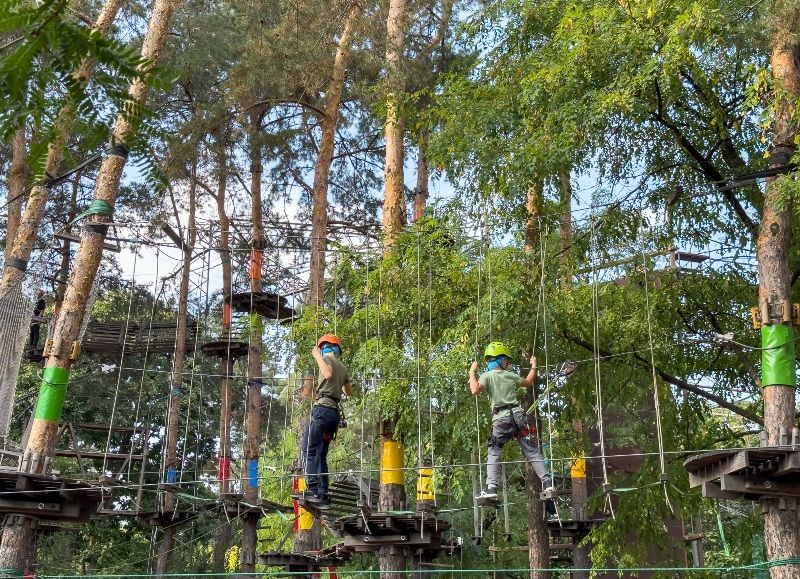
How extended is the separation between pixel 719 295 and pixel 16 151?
1049 centimetres

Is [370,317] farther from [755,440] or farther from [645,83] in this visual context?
[755,440]

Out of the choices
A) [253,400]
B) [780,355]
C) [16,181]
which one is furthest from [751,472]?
[253,400]

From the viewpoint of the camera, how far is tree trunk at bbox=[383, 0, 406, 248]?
45.2 ft

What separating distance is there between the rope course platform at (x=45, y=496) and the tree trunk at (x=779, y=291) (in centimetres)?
636

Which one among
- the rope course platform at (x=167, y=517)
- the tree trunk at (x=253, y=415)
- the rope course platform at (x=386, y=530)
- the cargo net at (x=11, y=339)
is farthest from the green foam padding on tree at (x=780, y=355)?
the rope course platform at (x=167, y=517)

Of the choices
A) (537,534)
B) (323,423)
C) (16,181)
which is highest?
(16,181)

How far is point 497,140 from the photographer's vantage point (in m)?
11.6

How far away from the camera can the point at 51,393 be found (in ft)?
32.9

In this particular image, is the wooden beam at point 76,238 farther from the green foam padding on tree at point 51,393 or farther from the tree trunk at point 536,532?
the tree trunk at point 536,532

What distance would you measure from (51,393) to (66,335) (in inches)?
22.8

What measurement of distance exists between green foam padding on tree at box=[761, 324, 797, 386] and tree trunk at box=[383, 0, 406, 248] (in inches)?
214

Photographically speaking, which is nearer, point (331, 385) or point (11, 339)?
point (331, 385)

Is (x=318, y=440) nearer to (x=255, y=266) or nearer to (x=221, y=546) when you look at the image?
(x=255, y=266)

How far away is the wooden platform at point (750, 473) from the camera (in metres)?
8.15
